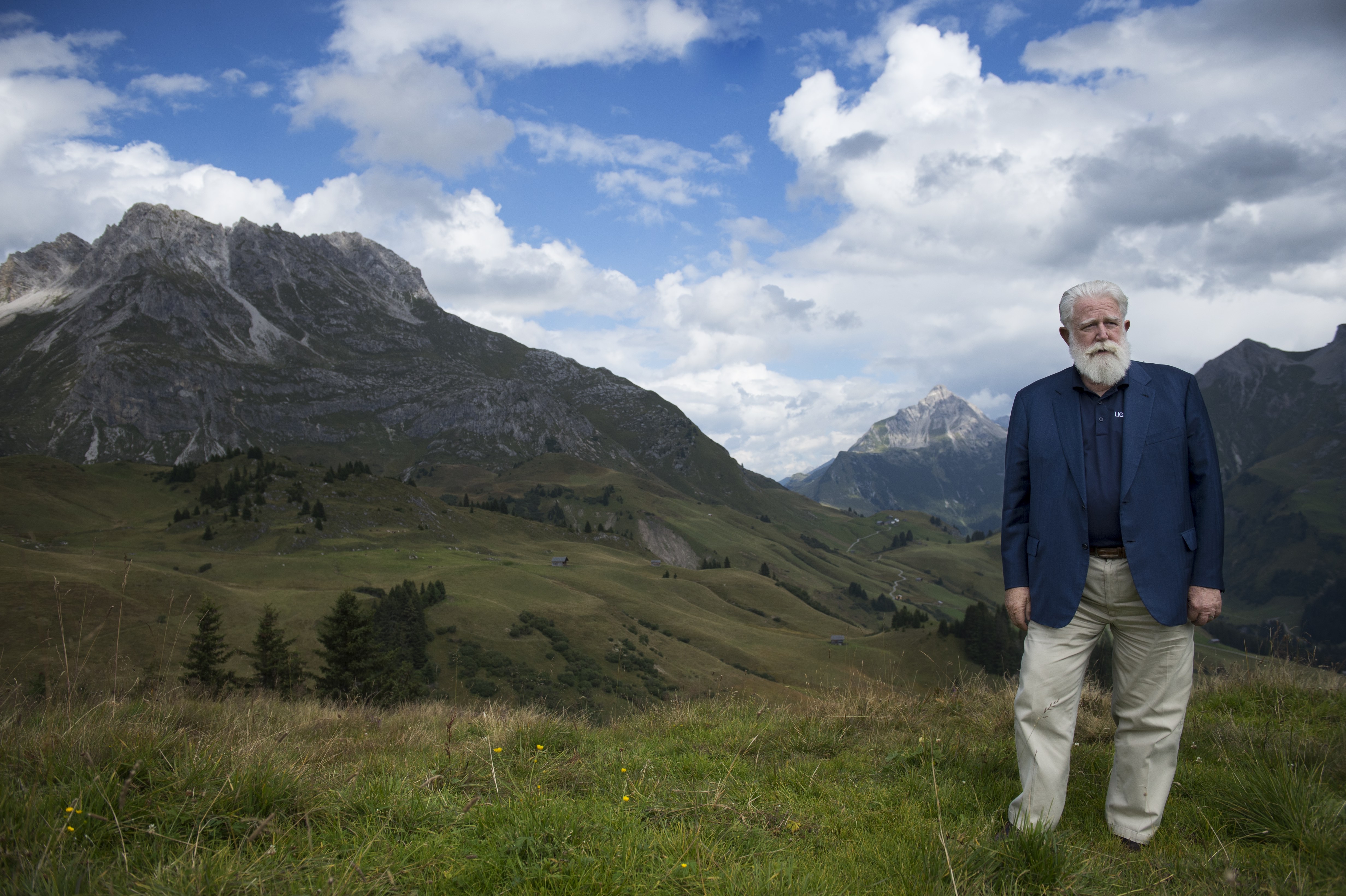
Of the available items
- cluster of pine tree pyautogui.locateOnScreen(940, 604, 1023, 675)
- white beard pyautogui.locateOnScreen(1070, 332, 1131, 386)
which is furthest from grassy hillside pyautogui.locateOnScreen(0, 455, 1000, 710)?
white beard pyautogui.locateOnScreen(1070, 332, 1131, 386)

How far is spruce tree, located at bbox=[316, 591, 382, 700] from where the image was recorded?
126ft

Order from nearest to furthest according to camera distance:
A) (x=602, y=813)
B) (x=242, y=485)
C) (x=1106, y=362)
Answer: (x=602, y=813), (x=1106, y=362), (x=242, y=485)

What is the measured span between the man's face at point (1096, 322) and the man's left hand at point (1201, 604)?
1.91 meters

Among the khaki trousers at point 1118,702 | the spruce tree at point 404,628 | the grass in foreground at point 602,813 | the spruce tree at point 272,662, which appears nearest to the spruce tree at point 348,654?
the spruce tree at point 272,662

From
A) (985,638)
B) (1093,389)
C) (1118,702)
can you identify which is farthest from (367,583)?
(1093,389)

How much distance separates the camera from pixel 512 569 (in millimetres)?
106688

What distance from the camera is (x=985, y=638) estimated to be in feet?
357

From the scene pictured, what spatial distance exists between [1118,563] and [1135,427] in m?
1.02

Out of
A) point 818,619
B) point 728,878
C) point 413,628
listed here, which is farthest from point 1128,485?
point 818,619

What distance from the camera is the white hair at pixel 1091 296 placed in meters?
5.30

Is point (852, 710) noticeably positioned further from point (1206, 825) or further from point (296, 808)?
point (296, 808)

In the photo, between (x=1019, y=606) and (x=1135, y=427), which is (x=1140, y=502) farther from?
(x=1019, y=606)

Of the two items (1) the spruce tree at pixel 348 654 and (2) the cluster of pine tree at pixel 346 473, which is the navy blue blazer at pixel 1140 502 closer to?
(1) the spruce tree at pixel 348 654

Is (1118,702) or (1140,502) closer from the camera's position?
(1140,502)
